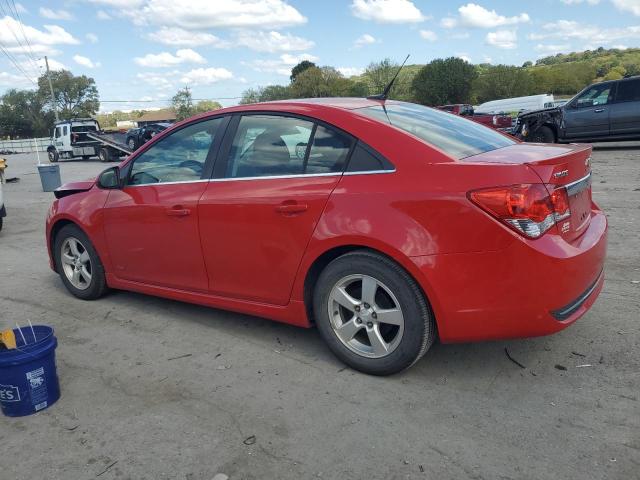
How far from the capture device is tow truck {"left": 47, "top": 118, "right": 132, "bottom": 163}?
25.7m

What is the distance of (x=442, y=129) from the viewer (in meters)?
3.59

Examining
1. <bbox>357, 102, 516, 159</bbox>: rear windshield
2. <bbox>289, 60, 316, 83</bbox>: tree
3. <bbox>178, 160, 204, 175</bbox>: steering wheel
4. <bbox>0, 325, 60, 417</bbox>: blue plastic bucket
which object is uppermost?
<bbox>289, 60, 316, 83</bbox>: tree

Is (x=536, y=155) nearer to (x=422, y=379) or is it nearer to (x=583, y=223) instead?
(x=583, y=223)

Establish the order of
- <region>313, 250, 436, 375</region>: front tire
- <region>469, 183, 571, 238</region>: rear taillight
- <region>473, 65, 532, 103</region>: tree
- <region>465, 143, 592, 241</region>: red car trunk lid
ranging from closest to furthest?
<region>469, 183, 571, 238</region>: rear taillight → <region>465, 143, 592, 241</region>: red car trunk lid → <region>313, 250, 436, 375</region>: front tire → <region>473, 65, 532, 103</region>: tree

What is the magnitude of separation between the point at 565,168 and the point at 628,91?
523 inches

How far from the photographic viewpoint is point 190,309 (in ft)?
15.2

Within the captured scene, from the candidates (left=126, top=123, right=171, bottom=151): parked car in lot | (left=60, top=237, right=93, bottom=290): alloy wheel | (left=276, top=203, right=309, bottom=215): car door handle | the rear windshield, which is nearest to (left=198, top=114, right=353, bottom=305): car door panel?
(left=276, top=203, right=309, bottom=215): car door handle

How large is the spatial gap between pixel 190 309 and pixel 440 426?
101 inches

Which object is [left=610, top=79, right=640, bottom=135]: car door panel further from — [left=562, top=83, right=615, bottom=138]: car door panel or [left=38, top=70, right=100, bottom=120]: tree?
[left=38, top=70, right=100, bottom=120]: tree

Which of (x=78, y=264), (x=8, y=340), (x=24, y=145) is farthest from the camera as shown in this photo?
(x=24, y=145)

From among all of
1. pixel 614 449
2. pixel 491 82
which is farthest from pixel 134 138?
pixel 491 82

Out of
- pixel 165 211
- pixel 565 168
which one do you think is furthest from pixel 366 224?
pixel 165 211

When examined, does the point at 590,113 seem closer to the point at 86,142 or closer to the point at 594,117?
the point at 594,117

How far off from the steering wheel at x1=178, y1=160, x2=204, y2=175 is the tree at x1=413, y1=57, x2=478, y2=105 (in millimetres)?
60503
